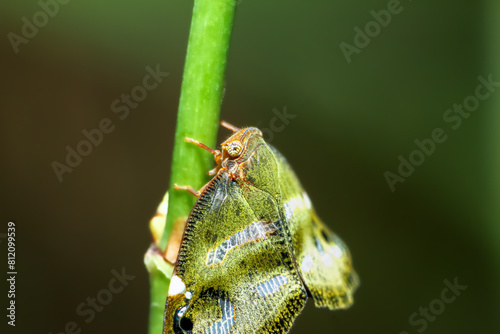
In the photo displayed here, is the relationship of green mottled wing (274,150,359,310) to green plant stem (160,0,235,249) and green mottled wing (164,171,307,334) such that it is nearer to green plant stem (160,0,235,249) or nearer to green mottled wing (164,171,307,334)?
green mottled wing (164,171,307,334)

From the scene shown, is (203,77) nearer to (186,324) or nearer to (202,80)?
(202,80)

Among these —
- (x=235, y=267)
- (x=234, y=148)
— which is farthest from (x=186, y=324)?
(x=234, y=148)

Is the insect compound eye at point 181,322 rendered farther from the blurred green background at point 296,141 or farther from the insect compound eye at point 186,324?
the blurred green background at point 296,141

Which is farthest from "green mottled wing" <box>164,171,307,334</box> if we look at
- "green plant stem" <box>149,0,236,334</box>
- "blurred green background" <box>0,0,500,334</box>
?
"blurred green background" <box>0,0,500,334</box>

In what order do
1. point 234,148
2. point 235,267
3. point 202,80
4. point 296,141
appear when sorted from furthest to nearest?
point 296,141 → point 234,148 → point 235,267 → point 202,80

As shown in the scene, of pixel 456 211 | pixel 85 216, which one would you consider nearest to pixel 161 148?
pixel 85 216

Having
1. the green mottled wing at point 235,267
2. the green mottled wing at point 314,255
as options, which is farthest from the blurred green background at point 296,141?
the green mottled wing at point 235,267

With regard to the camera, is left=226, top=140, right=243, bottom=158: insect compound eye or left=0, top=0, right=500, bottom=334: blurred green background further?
left=0, top=0, right=500, bottom=334: blurred green background
